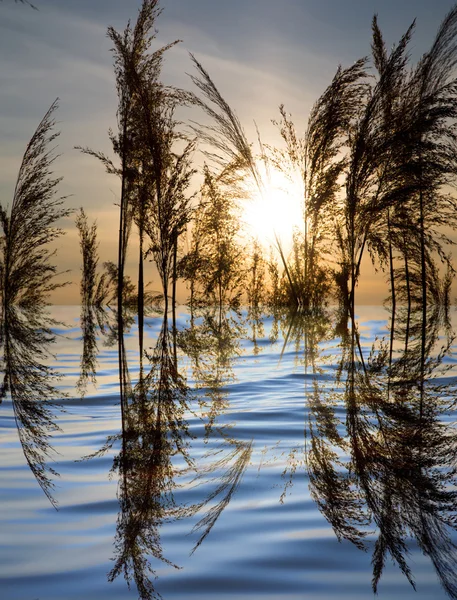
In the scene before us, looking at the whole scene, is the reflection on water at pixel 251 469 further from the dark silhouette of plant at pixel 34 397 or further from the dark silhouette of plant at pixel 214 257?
the dark silhouette of plant at pixel 214 257

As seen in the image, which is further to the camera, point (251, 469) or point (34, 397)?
point (34, 397)

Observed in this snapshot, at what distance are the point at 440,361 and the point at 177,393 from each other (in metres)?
1.76

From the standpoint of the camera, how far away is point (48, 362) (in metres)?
3.58

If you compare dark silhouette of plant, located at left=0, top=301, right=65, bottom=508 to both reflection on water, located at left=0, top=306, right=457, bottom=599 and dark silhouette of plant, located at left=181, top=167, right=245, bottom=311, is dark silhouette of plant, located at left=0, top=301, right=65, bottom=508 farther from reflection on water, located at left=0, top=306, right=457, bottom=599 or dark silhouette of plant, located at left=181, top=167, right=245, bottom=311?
dark silhouette of plant, located at left=181, top=167, right=245, bottom=311

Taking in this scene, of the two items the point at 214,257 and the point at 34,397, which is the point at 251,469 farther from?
the point at 214,257

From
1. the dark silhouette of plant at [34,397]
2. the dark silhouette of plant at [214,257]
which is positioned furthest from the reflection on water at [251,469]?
the dark silhouette of plant at [214,257]

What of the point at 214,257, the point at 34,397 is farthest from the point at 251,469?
the point at 214,257

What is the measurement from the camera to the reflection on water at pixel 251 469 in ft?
2.75

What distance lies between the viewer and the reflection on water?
2.75 feet

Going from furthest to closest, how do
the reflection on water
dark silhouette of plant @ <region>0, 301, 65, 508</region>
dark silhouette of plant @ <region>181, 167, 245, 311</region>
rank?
1. dark silhouette of plant @ <region>181, 167, 245, 311</region>
2. dark silhouette of plant @ <region>0, 301, 65, 508</region>
3. the reflection on water

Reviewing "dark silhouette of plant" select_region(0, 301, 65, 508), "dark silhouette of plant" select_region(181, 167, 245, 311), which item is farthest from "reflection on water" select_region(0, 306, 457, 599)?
"dark silhouette of plant" select_region(181, 167, 245, 311)

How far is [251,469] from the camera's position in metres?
1.32

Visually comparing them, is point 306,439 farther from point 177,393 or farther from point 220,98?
point 220,98

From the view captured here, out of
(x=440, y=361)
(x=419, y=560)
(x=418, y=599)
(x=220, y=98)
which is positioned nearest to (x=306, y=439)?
(x=419, y=560)
